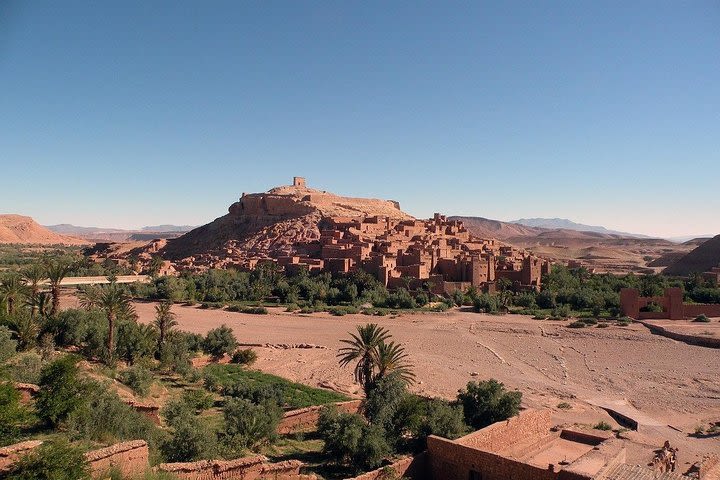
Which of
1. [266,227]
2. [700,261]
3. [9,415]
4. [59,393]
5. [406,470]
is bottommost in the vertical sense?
[406,470]

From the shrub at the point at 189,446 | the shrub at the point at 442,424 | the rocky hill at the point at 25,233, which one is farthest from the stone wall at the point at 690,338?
the rocky hill at the point at 25,233

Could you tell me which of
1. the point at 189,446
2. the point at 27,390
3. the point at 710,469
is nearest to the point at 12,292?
the point at 27,390

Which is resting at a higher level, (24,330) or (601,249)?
(601,249)

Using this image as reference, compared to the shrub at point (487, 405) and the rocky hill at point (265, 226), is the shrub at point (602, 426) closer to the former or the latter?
the shrub at point (487, 405)

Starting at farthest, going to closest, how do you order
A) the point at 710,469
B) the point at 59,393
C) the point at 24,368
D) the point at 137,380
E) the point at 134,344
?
the point at 134,344, the point at 137,380, the point at 24,368, the point at 710,469, the point at 59,393

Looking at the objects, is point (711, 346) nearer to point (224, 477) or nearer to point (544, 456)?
point (544, 456)

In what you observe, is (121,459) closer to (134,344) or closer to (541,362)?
(134,344)

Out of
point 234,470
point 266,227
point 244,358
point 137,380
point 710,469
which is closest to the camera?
point 234,470

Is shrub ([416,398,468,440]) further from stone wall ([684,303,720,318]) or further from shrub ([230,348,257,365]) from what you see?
stone wall ([684,303,720,318])
